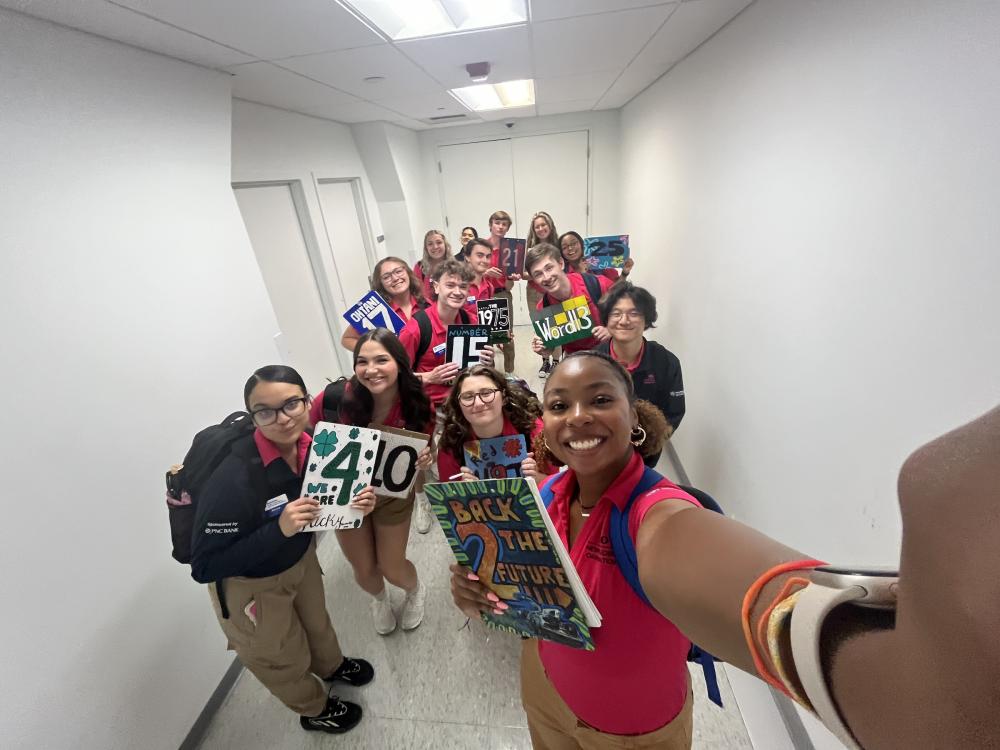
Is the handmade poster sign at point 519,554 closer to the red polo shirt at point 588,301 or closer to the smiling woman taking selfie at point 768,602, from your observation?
the smiling woman taking selfie at point 768,602

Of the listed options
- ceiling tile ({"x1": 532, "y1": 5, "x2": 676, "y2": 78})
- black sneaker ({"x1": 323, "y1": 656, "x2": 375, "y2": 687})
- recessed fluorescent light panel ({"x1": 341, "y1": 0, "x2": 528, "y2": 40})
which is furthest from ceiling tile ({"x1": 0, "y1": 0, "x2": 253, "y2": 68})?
black sneaker ({"x1": 323, "y1": 656, "x2": 375, "y2": 687})

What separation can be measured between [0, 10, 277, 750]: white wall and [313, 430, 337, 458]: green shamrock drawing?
0.87m

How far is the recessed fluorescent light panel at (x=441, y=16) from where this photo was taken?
1.88 m

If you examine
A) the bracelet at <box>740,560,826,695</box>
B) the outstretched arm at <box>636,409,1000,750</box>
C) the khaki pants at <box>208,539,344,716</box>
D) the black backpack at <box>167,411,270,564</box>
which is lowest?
the khaki pants at <box>208,539,344,716</box>

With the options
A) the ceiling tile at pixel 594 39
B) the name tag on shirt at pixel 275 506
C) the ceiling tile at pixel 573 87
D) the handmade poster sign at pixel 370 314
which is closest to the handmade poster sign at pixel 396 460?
the name tag on shirt at pixel 275 506

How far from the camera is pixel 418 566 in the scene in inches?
100

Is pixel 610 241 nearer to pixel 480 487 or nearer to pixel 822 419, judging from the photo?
pixel 822 419

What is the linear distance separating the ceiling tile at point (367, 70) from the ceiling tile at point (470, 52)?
98mm

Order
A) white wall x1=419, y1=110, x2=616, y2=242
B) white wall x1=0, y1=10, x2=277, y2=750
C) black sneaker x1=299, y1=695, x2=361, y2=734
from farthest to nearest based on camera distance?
white wall x1=419, y1=110, x2=616, y2=242, black sneaker x1=299, y1=695, x2=361, y2=734, white wall x1=0, y1=10, x2=277, y2=750

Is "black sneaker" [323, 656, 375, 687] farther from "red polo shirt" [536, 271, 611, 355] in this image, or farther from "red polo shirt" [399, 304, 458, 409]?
"red polo shirt" [536, 271, 611, 355]

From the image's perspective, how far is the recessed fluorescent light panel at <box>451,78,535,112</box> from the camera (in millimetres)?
3600

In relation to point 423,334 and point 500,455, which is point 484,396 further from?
point 423,334

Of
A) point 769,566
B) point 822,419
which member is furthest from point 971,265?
point 769,566

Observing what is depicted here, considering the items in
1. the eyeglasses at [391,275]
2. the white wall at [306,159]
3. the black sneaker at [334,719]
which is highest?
the white wall at [306,159]
